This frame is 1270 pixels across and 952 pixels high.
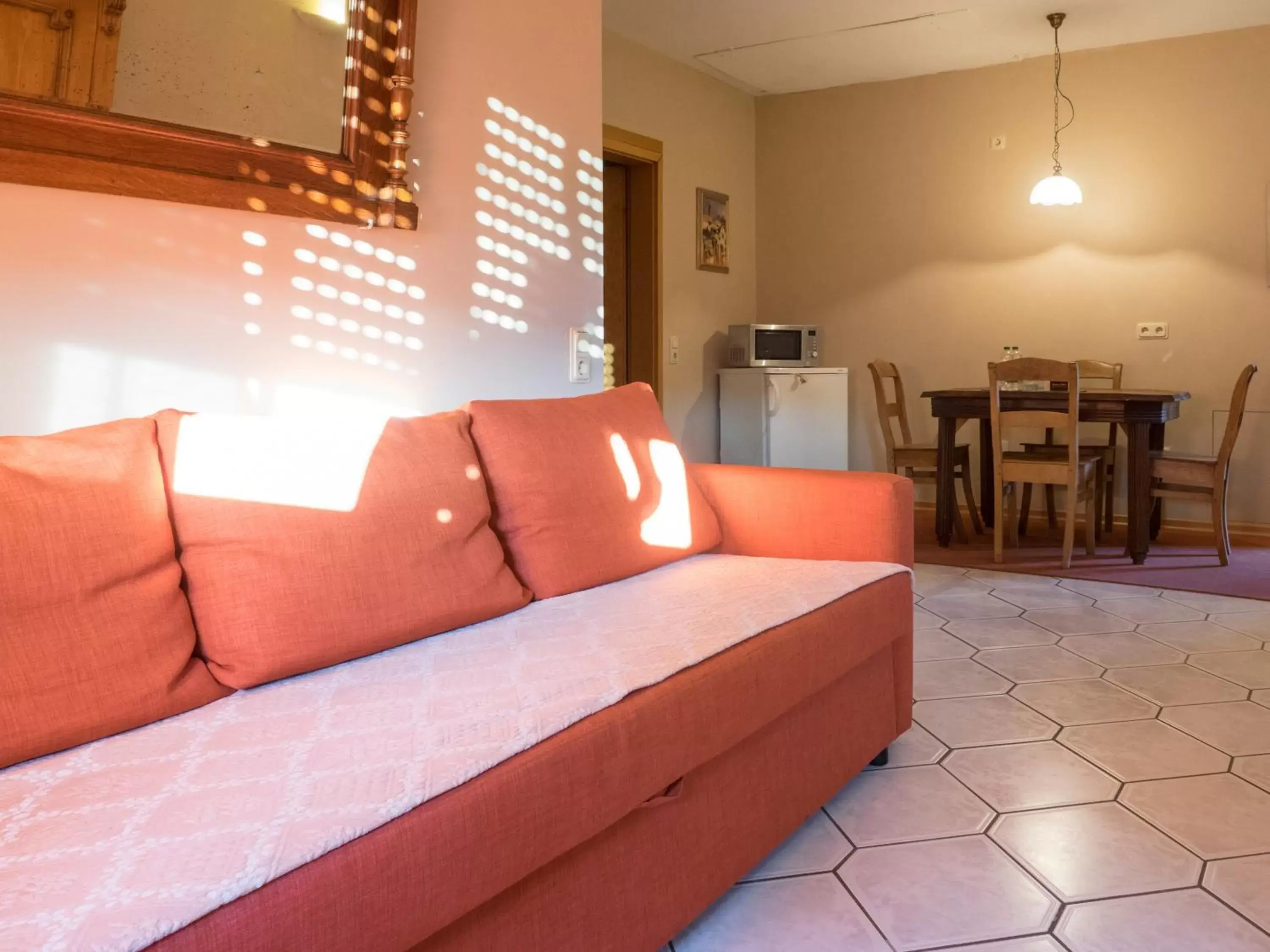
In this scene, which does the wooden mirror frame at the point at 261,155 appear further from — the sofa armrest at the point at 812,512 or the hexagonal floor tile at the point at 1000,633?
the hexagonal floor tile at the point at 1000,633

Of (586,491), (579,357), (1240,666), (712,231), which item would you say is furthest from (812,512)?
(712,231)

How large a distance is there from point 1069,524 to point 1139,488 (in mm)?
424

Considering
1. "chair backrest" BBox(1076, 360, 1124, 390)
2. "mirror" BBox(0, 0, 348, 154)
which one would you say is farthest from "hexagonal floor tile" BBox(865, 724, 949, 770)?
"chair backrest" BBox(1076, 360, 1124, 390)

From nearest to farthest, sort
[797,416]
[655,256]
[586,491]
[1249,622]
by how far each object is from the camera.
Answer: [586,491] < [1249,622] < [655,256] < [797,416]

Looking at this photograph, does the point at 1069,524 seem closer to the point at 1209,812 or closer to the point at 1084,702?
the point at 1084,702

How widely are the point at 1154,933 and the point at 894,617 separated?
73 cm

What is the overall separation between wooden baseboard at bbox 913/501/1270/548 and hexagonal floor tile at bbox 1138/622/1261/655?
5.41 ft

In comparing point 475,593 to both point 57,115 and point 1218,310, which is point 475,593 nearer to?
point 57,115

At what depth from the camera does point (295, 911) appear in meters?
0.89

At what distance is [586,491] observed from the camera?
2.04 m

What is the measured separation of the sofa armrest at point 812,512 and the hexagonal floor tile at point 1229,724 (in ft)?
2.80

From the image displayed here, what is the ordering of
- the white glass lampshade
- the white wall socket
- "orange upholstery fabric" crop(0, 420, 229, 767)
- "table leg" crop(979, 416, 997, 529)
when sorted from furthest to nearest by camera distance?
"table leg" crop(979, 416, 997, 529), the white glass lampshade, the white wall socket, "orange upholstery fabric" crop(0, 420, 229, 767)

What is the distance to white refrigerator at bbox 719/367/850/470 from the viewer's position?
5.63 m

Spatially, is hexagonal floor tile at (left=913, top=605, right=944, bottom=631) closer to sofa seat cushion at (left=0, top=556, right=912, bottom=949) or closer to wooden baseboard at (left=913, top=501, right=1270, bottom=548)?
sofa seat cushion at (left=0, top=556, right=912, bottom=949)
